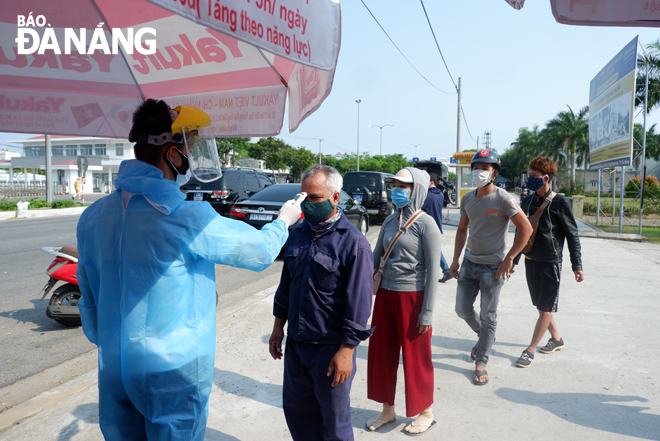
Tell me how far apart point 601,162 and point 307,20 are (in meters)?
17.2

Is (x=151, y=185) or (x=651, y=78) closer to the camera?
(x=151, y=185)

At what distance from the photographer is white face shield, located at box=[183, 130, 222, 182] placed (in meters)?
1.92

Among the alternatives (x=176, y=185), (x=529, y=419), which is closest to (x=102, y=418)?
(x=176, y=185)

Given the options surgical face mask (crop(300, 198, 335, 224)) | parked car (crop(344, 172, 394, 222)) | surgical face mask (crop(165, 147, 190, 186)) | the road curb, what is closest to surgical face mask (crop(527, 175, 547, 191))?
surgical face mask (crop(300, 198, 335, 224))

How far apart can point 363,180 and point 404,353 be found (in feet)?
47.2

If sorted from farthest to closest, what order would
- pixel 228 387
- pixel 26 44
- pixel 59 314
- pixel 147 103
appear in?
pixel 59 314 → pixel 228 387 → pixel 26 44 → pixel 147 103

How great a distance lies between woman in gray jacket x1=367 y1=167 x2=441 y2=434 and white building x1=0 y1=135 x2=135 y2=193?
175 feet

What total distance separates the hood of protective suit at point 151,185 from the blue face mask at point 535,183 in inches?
140

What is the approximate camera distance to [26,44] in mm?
2846

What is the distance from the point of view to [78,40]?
3.02 m

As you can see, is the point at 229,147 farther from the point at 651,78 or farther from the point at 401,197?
the point at 401,197

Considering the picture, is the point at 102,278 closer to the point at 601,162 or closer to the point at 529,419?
the point at 529,419

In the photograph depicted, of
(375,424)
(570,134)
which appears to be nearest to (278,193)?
(375,424)

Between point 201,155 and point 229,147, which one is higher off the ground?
point 229,147
